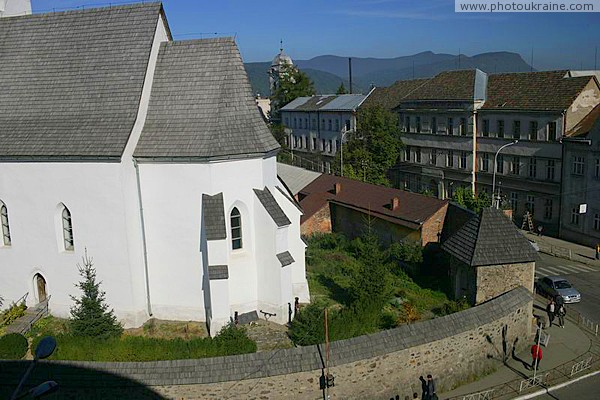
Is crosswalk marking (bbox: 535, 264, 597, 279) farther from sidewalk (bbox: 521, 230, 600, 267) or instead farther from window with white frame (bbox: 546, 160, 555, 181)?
window with white frame (bbox: 546, 160, 555, 181)

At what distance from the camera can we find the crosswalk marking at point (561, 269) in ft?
101

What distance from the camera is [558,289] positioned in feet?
85.3

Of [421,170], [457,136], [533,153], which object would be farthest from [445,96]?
[533,153]

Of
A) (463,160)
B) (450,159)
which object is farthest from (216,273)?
(450,159)

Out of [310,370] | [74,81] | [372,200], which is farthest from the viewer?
[372,200]

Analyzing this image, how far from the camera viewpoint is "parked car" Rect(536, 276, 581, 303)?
84.0ft

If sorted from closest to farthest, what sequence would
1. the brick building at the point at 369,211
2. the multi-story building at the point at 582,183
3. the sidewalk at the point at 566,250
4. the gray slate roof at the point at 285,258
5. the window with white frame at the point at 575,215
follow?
the gray slate roof at the point at 285,258, the brick building at the point at 369,211, the sidewalk at the point at 566,250, the multi-story building at the point at 582,183, the window with white frame at the point at 575,215

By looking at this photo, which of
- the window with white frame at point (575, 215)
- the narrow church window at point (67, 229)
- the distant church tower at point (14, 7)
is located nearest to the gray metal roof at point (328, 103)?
the window with white frame at point (575, 215)

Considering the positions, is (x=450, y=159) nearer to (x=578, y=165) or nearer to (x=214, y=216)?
(x=578, y=165)

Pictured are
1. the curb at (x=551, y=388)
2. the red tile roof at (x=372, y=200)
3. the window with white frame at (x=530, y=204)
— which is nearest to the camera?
the curb at (x=551, y=388)

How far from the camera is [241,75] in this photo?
22375mm

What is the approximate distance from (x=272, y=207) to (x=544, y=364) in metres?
11.3

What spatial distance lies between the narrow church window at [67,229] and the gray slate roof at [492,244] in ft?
50.5

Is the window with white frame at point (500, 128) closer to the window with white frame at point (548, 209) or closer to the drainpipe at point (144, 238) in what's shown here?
the window with white frame at point (548, 209)
